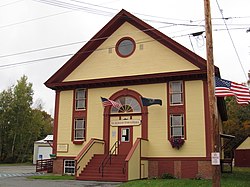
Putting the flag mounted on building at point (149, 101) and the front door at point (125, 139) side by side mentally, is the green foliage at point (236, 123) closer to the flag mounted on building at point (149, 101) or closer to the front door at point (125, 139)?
the flag mounted on building at point (149, 101)

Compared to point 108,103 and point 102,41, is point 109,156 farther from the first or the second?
point 102,41

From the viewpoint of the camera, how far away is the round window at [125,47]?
24.4 metres

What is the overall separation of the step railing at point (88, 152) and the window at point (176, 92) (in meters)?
5.60

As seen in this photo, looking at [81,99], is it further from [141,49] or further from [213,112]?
[213,112]

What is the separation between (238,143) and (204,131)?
2823 cm

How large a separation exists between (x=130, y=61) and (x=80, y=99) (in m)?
4.70

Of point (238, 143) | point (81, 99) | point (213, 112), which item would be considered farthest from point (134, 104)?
point (238, 143)

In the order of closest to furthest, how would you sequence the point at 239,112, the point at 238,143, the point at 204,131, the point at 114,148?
1. the point at 204,131
2. the point at 114,148
3. the point at 239,112
4. the point at 238,143

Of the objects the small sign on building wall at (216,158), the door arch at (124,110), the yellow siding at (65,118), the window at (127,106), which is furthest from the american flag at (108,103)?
the small sign on building wall at (216,158)

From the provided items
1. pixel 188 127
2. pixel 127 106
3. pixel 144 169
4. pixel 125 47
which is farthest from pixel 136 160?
Result: pixel 125 47

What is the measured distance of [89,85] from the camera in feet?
81.7

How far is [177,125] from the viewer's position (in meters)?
21.9

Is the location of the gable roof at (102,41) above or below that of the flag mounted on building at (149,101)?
above

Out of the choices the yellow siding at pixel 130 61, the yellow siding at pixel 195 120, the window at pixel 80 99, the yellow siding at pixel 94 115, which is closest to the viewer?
the yellow siding at pixel 195 120
